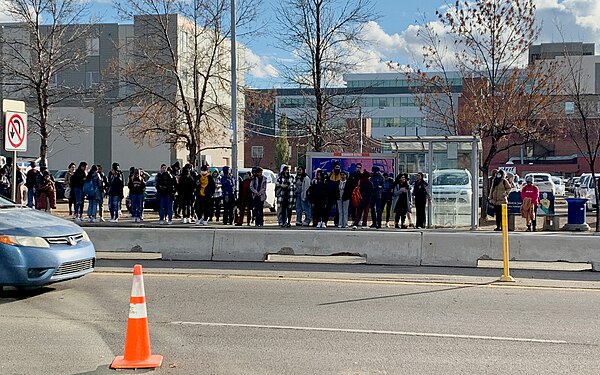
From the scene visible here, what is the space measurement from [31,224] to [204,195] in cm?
1158

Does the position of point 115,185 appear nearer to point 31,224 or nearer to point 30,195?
point 30,195

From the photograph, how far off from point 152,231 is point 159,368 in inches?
311

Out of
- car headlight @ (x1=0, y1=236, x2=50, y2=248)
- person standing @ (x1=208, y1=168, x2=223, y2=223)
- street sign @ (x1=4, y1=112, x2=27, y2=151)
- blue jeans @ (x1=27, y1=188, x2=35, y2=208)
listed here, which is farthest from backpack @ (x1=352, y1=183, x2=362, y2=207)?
car headlight @ (x1=0, y1=236, x2=50, y2=248)

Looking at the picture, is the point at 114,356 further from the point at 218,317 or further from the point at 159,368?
the point at 218,317

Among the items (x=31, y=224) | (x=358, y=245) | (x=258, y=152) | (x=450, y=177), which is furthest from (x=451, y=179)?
(x=258, y=152)

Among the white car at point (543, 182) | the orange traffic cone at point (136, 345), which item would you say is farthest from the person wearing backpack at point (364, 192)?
the white car at point (543, 182)

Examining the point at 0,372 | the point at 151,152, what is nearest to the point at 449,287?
the point at 0,372

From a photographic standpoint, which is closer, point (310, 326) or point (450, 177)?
point (310, 326)

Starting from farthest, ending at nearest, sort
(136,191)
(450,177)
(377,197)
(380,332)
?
(450,177) < (136,191) < (377,197) < (380,332)

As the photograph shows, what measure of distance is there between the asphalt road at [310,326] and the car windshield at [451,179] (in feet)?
36.9

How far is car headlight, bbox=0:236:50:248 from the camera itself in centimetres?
923

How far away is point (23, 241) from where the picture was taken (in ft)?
30.4

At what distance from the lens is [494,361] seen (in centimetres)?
684

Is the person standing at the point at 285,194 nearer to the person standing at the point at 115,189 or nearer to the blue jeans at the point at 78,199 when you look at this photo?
the person standing at the point at 115,189
